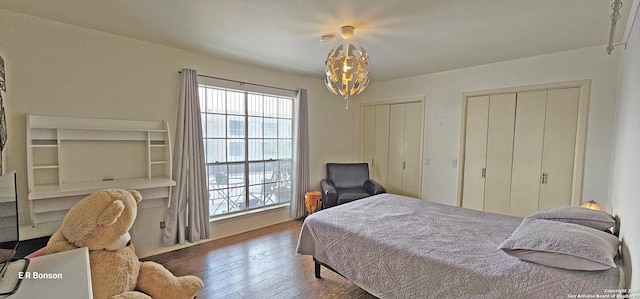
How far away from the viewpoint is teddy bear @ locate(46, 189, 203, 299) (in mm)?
1252

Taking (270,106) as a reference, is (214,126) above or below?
below

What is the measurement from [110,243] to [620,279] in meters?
2.54

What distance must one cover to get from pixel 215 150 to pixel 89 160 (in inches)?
50.4

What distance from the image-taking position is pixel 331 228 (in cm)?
218

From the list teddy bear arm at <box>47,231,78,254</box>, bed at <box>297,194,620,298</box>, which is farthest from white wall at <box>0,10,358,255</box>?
bed at <box>297,194,620,298</box>

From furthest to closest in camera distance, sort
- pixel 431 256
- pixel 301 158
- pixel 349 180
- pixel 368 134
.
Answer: pixel 368 134
pixel 349 180
pixel 301 158
pixel 431 256

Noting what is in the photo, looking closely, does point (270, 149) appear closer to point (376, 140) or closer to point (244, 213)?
point (244, 213)

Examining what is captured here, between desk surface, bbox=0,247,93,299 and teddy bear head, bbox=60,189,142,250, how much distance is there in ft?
0.20

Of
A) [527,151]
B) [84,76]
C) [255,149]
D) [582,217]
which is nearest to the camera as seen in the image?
[582,217]

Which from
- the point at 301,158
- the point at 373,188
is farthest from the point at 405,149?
the point at 301,158

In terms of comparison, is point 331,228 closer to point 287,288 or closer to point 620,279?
point 287,288

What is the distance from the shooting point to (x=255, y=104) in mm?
3852

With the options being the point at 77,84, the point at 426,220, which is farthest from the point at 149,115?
the point at 426,220

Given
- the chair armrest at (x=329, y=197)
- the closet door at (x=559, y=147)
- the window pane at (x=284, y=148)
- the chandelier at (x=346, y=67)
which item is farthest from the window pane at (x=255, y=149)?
the closet door at (x=559, y=147)
